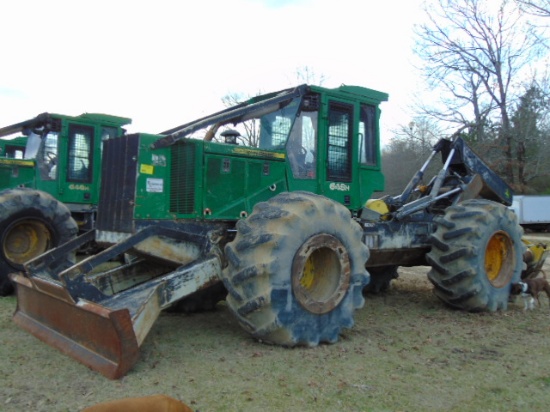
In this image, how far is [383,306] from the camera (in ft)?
26.0

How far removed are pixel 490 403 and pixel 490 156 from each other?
30.2 meters

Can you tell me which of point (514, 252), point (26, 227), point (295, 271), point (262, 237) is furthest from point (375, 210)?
point (26, 227)

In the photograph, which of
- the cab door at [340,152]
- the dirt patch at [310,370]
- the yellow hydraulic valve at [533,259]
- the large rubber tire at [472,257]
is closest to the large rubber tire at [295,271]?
the dirt patch at [310,370]

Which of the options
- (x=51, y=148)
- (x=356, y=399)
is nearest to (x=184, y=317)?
(x=356, y=399)

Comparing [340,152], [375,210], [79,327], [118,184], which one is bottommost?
[79,327]

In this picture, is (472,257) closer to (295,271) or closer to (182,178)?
(295,271)

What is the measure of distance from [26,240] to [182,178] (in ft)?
13.0

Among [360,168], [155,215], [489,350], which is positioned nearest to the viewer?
[489,350]

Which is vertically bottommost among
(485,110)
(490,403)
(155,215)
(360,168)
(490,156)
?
(490,403)

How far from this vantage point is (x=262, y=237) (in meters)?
5.23

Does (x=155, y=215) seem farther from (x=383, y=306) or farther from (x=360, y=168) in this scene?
(x=383, y=306)

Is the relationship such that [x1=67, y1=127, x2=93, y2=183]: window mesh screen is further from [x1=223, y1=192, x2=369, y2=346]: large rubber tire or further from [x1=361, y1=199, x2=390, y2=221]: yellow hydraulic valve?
[x1=223, y1=192, x2=369, y2=346]: large rubber tire

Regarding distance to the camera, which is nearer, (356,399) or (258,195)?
(356,399)

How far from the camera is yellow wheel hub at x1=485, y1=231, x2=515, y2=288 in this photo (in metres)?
7.88
